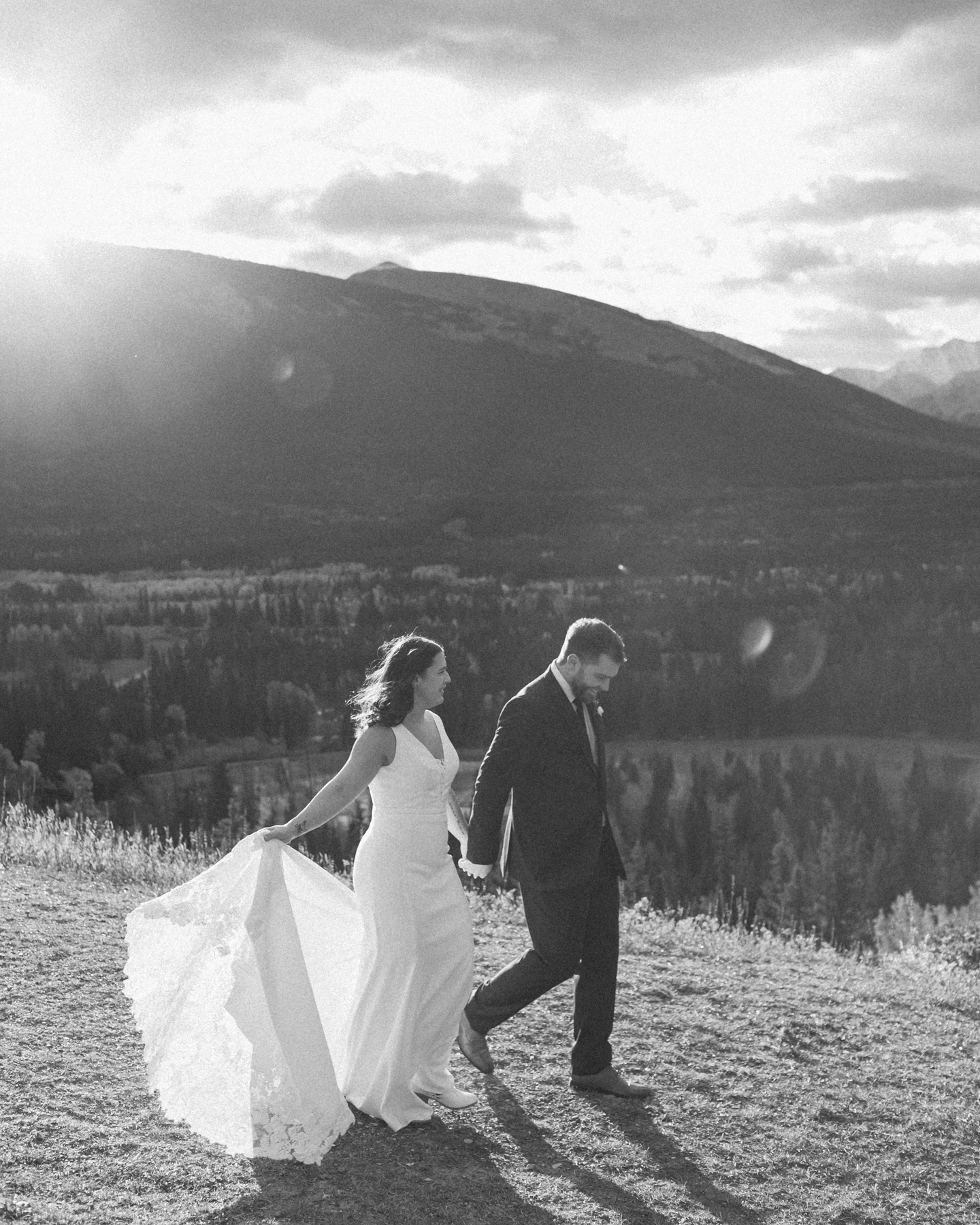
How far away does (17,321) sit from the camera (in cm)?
10062

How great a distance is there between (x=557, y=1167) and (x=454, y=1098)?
500 millimetres

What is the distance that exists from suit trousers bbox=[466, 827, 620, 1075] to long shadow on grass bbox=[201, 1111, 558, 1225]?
56 centimetres

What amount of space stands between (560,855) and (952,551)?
63282mm

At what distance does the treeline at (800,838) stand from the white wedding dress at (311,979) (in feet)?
38.7

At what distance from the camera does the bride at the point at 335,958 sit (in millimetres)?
4664

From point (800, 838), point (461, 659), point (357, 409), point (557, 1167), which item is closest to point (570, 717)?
point (557, 1167)

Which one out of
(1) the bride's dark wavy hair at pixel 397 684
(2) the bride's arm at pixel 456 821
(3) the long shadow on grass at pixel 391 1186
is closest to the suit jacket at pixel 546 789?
(2) the bride's arm at pixel 456 821

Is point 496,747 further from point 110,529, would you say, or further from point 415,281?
point 415,281

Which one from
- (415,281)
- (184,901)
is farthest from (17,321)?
(184,901)

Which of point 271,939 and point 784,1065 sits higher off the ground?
point 271,939

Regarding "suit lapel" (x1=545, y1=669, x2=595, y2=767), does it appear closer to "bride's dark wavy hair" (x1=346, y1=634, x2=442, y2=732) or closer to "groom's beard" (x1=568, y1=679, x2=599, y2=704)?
"groom's beard" (x1=568, y1=679, x2=599, y2=704)

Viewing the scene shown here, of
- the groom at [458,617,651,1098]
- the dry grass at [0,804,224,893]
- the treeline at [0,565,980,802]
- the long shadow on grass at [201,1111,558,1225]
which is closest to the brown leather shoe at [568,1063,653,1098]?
the groom at [458,617,651,1098]

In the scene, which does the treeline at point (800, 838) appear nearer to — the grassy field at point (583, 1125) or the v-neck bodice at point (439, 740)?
the grassy field at point (583, 1125)

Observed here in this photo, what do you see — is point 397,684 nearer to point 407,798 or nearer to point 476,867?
point 407,798
